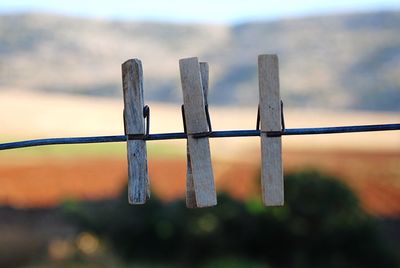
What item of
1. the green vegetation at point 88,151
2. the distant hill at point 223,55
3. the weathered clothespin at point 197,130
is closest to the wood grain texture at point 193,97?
the weathered clothespin at point 197,130

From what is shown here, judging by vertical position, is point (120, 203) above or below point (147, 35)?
below

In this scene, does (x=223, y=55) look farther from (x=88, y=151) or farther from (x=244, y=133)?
(x=244, y=133)

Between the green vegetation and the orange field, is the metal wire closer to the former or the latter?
the orange field

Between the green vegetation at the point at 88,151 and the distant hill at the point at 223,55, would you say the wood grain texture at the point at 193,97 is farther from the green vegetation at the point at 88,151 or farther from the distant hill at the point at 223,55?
the distant hill at the point at 223,55

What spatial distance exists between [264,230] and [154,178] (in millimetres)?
12038

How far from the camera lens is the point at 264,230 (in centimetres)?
1071

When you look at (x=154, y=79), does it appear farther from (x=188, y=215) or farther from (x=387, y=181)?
(x=188, y=215)

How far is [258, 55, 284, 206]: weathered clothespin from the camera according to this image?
7.39 feet

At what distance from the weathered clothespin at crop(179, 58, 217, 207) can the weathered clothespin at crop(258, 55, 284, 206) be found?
15cm

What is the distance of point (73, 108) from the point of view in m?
48.4

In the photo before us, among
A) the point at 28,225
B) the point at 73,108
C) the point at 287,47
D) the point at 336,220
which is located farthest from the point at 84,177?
the point at 287,47

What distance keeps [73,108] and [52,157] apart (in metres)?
17.3

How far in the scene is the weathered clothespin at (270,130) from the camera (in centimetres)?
225

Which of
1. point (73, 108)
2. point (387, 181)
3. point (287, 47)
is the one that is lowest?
point (387, 181)
